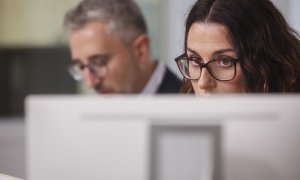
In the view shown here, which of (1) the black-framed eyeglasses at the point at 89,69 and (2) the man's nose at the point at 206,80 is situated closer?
(2) the man's nose at the point at 206,80

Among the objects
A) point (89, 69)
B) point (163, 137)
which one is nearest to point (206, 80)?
point (89, 69)

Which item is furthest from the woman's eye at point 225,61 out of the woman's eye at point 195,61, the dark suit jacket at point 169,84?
the dark suit jacket at point 169,84

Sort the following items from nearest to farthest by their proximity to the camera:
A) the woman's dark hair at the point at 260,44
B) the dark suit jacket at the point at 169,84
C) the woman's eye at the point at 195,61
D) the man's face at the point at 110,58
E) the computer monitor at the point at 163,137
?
1. the computer monitor at the point at 163,137
2. the woman's dark hair at the point at 260,44
3. the woman's eye at the point at 195,61
4. the dark suit jacket at the point at 169,84
5. the man's face at the point at 110,58

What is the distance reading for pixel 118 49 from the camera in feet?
7.61

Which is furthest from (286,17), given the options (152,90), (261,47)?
(152,90)

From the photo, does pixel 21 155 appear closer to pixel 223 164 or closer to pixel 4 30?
pixel 4 30

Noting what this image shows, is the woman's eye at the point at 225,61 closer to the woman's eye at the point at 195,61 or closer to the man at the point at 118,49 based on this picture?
the woman's eye at the point at 195,61

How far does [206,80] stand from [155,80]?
0.42 meters

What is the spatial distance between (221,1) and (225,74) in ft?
1.18

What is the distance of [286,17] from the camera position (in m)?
2.05

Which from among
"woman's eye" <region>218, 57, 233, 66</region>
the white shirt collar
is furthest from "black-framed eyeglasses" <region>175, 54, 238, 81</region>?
the white shirt collar

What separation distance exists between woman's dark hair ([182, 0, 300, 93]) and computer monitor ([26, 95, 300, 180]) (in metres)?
1.11

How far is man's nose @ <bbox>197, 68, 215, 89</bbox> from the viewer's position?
6.51ft

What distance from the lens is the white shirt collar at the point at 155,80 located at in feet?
7.57
